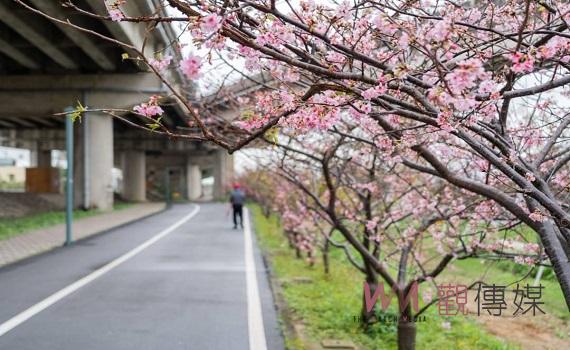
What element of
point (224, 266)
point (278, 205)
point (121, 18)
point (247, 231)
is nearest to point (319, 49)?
point (121, 18)

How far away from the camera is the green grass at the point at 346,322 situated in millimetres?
7697

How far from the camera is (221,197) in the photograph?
182 ft

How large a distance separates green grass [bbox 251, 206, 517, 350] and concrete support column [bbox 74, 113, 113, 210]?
18374mm

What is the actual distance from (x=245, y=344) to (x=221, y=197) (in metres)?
49.2

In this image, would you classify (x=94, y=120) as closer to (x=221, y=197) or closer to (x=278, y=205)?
(x=278, y=205)

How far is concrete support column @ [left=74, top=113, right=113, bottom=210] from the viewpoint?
29078 millimetres

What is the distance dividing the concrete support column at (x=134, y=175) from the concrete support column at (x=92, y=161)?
2116 cm

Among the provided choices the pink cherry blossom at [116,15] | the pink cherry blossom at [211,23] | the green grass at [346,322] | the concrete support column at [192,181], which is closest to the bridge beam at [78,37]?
the green grass at [346,322]

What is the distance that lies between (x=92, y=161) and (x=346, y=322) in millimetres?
23464

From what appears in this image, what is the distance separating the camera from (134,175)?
168 feet

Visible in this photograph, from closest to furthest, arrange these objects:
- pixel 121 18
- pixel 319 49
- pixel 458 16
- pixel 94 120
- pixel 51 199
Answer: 1. pixel 121 18
2. pixel 319 49
3. pixel 458 16
4. pixel 94 120
5. pixel 51 199

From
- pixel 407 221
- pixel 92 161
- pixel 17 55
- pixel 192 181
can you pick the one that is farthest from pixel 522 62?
pixel 192 181

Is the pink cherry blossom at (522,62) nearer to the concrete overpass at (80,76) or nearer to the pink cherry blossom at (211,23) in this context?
the pink cherry blossom at (211,23)

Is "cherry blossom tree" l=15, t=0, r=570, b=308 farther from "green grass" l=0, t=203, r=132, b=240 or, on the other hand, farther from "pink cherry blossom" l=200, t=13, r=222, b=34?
"green grass" l=0, t=203, r=132, b=240
